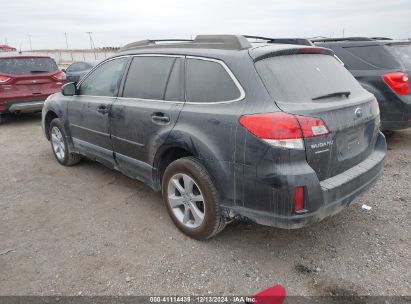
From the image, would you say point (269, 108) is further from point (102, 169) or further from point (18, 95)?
point (18, 95)

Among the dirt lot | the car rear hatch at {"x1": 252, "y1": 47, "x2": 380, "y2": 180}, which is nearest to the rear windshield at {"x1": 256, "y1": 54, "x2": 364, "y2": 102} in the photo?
the car rear hatch at {"x1": 252, "y1": 47, "x2": 380, "y2": 180}

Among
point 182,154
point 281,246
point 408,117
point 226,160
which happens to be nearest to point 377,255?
point 281,246

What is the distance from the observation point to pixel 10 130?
8156 mm

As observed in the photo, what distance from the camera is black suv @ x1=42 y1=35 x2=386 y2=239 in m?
2.53

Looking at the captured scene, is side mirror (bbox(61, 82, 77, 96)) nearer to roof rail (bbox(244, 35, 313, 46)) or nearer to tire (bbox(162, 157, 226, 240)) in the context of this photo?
tire (bbox(162, 157, 226, 240))

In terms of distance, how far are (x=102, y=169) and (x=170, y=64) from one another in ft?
8.07

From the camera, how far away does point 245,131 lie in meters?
2.61

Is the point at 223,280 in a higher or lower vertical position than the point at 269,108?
lower

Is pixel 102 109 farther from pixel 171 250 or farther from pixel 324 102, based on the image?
pixel 324 102

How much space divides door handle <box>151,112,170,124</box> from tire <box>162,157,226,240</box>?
0.38m

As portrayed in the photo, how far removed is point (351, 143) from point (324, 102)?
0.43 metres

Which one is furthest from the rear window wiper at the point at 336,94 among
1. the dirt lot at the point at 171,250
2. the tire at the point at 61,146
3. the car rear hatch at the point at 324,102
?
the tire at the point at 61,146

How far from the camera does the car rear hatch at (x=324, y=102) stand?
2.61 meters

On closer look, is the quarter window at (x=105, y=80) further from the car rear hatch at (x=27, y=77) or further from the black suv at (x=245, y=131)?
the car rear hatch at (x=27, y=77)
